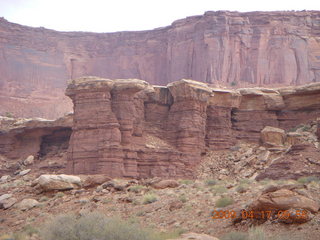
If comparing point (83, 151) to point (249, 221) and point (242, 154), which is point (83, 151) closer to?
point (242, 154)

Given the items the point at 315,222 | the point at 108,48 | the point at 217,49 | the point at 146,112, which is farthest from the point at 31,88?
the point at 315,222

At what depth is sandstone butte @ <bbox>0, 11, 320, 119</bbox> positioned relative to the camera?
6775cm

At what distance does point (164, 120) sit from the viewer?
106 feet

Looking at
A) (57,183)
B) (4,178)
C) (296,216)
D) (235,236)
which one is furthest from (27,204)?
(4,178)

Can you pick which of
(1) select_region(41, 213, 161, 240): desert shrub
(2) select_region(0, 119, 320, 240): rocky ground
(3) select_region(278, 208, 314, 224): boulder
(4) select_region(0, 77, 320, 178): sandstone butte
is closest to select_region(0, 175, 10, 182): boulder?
(4) select_region(0, 77, 320, 178): sandstone butte

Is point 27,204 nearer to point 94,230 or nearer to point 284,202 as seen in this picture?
point 94,230

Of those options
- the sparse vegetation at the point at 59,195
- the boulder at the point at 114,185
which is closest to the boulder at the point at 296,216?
the boulder at the point at 114,185

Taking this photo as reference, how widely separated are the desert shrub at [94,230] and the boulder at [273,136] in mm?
18590

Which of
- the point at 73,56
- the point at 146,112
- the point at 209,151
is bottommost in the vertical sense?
the point at 209,151

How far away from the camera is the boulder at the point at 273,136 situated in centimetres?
2986

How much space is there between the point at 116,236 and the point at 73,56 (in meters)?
72.0

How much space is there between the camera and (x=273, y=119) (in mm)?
33656

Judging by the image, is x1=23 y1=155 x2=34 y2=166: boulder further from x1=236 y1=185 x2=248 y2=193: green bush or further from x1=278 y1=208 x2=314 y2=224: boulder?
x1=278 y1=208 x2=314 y2=224: boulder
